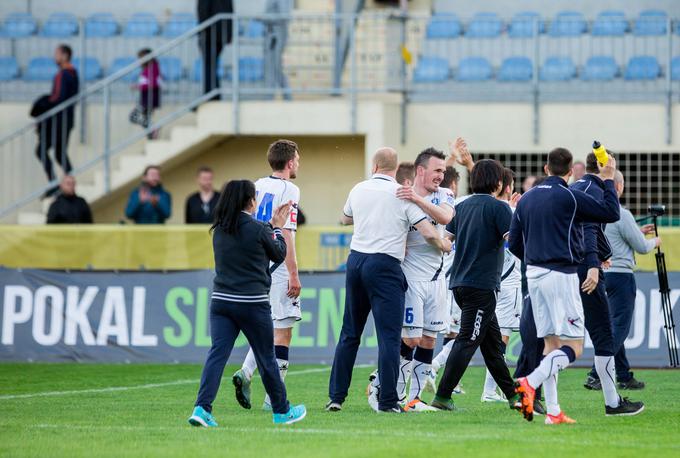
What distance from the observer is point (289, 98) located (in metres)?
23.9

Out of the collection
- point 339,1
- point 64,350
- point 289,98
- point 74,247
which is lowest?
point 64,350

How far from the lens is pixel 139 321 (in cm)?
1775

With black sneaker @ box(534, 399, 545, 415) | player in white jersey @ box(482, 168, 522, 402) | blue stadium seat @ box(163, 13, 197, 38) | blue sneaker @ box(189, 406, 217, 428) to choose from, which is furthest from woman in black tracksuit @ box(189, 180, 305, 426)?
blue stadium seat @ box(163, 13, 197, 38)

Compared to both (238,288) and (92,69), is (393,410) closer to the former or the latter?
(238,288)

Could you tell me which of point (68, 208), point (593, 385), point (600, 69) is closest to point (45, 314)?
point (68, 208)

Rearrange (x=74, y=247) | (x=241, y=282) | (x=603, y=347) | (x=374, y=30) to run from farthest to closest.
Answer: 1. (x=374, y=30)
2. (x=74, y=247)
3. (x=603, y=347)
4. (x=241, y=282)

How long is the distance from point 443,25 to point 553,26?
2036mm

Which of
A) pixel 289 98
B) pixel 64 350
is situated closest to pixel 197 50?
pixel 289 98

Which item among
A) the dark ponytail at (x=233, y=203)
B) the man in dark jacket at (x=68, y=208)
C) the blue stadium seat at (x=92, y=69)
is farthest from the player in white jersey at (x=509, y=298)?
the blue stadium seat at (x=92, y=69)

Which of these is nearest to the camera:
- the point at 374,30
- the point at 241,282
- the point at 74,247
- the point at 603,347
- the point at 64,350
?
the point at 241,282

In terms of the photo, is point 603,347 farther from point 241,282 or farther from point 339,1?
point 339,1

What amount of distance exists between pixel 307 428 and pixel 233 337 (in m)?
0.87

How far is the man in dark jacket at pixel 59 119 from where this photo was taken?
22.9 m

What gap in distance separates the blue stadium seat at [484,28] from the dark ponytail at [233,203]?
14.9 metres
